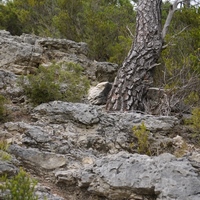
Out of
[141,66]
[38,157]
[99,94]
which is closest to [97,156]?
[38,157]

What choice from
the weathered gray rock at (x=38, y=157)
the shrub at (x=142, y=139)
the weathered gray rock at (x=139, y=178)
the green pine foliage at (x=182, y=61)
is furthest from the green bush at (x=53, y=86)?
the weathered gray rock at (x=139, y=178)

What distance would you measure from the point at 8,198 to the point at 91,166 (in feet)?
3.79

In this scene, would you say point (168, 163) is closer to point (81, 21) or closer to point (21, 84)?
point (21, 84)

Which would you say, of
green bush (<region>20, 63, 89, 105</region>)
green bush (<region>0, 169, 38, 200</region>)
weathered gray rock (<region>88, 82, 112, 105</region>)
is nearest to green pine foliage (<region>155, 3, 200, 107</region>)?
weathered gray rock (<region>88, 82, 112, 105</region>)

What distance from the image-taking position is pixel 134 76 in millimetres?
6371

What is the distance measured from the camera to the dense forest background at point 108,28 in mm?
7003

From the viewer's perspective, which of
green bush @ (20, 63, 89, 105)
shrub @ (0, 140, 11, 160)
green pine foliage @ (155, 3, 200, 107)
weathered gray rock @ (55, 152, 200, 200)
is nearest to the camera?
weathered gray rock @ (55, 152, 200, 200)

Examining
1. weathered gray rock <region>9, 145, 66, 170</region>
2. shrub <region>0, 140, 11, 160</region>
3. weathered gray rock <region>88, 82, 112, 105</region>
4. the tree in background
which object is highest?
the tree in background

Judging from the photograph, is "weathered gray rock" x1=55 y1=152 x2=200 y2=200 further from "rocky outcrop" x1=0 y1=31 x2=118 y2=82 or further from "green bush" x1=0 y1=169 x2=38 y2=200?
"rocky outcrop" x1=0 y1=31 x2=118 y2=82

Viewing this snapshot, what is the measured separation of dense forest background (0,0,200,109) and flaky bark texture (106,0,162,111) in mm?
342

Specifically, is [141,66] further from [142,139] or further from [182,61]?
[142,139]

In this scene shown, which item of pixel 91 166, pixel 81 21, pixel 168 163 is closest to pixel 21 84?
pixel 91 166

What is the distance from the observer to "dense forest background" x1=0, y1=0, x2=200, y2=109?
700 cm

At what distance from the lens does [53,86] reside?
5.59 meters
